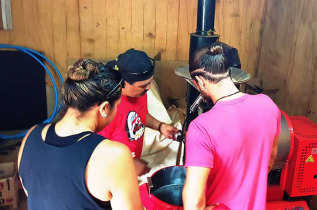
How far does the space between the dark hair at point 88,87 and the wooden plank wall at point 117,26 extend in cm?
218

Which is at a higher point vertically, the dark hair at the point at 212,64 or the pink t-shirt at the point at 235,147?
the dark hair at the point at 212,64

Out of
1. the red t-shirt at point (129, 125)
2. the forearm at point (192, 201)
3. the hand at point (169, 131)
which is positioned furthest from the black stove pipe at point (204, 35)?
the forearm at point (192, 201)

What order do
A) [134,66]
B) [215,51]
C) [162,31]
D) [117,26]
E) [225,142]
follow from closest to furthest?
1. [225,142]
2. [215,51]
3. [134,66]
4. [117,26]
5. [162,31]

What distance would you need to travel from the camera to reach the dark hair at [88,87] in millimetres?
1128

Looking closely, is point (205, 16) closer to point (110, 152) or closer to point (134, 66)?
point (134, 66)

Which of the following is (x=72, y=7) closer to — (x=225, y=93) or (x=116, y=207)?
(x=225, y=93)

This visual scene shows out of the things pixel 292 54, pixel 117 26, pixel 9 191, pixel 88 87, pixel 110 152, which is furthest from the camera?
pixel 117 26

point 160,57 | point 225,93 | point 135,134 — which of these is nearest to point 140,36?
point 160,57

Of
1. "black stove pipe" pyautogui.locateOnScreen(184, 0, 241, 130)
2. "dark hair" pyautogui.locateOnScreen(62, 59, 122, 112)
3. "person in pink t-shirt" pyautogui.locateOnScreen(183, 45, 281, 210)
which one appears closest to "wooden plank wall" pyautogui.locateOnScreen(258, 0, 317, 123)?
"black stove pipe" pyautogui.locateOnScreen(184, 0, 241, 130)

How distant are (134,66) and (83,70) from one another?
2.14 feet

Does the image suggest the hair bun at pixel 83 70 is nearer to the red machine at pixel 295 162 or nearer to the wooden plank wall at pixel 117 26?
the red machine at pixel 295 162

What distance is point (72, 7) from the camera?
10.3 feet

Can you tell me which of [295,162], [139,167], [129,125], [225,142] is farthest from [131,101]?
[295,162]

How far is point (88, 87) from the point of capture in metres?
1.13
